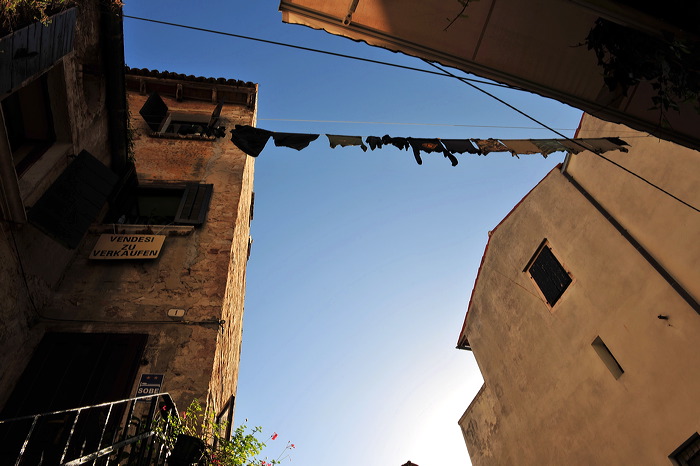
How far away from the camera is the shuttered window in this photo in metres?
8.97

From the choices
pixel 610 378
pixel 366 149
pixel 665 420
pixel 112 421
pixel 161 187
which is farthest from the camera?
pixel 161 187

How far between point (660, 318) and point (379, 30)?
627 cm

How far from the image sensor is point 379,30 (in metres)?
4.61

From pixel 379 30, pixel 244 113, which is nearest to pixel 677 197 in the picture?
pixel 379 30

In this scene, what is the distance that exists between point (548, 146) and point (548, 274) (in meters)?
4.46

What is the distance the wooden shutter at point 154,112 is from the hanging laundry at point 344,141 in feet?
24.4

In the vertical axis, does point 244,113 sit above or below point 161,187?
above

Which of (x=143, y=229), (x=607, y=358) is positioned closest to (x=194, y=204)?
(x=143, y=229)

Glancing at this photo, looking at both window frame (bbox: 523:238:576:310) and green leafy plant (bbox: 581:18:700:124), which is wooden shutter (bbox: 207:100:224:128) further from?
green leafy plant (bbox: 581:18:700:124)

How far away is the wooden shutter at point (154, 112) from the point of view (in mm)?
10807

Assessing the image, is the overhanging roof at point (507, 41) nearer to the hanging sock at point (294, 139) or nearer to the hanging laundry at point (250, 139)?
the hanging sock at point (294, 139)

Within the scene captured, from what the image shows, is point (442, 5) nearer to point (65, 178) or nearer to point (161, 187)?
point (65, 178)

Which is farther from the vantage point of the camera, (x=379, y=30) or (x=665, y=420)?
(x=665, y=420)

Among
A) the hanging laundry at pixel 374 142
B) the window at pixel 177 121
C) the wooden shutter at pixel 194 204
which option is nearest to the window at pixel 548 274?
the hanging laundry at pixel 374 142
